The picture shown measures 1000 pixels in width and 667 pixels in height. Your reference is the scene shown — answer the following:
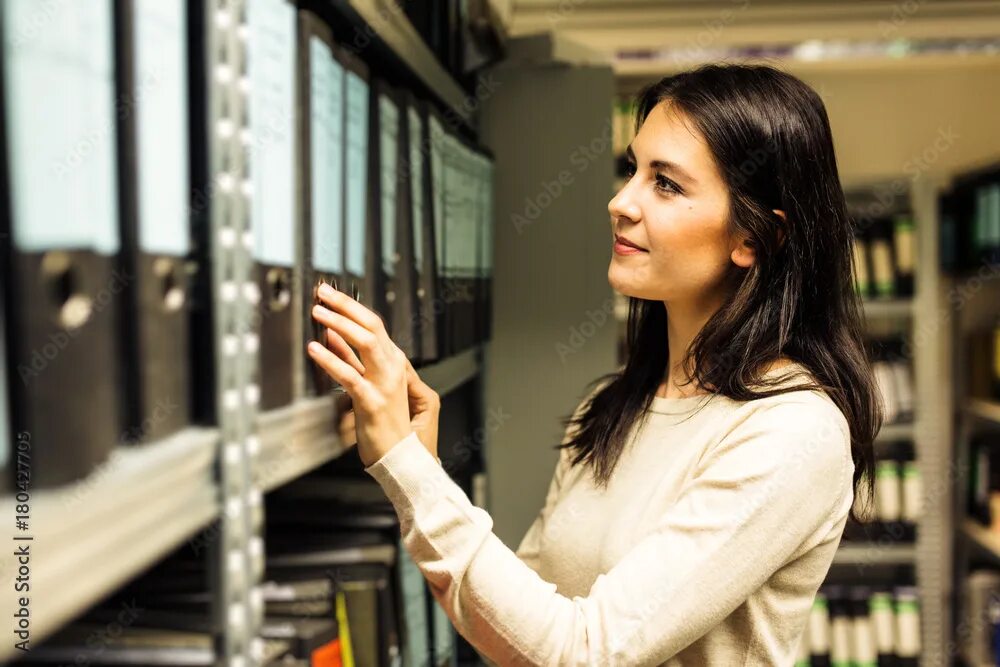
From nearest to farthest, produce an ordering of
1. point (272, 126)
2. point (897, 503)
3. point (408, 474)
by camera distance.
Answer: point (272, 126) → point (408, 474) → point (897, 503)

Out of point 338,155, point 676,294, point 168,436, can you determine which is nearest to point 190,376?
Answer: point 168,436

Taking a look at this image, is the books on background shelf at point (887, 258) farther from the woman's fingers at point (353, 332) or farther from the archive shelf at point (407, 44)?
the woman's fingers at point (353, 332)

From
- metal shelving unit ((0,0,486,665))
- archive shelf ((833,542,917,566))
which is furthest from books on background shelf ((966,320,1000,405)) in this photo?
metal shelving unit ((0,0,486,665))

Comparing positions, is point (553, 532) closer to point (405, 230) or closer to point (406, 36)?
point (405, 230)

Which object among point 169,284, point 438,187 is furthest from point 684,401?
point 169,284

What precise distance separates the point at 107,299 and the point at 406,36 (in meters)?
0.71

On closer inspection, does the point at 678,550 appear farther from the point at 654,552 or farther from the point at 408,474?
the point at 408,474

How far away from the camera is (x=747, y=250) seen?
947 millimetres

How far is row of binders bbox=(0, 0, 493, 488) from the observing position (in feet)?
1.23

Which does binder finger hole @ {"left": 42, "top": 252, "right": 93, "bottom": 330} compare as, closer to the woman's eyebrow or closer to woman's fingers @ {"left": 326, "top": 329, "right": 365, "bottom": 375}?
woman's fingers @ {"left": 326, "top": 329, "right": 365, "bottom": 375}

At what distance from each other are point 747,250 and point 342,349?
18.2 inches

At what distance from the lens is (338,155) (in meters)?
0.76

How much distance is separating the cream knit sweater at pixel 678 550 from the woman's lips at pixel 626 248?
0.63ft

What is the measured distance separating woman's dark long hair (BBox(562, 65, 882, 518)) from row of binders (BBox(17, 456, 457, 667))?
0.28 meters
